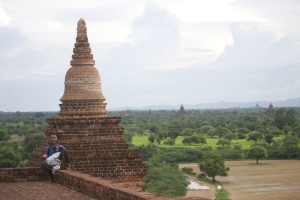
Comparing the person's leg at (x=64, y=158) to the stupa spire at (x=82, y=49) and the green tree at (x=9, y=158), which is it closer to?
the stupa spire at (x=82, y=49)

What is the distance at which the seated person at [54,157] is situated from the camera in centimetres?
1321

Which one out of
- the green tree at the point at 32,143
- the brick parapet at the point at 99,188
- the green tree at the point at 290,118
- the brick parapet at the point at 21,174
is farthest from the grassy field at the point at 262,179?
the green tree at the point at 290,118

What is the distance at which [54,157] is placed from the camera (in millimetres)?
13336

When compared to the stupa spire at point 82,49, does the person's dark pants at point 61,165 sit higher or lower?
lower

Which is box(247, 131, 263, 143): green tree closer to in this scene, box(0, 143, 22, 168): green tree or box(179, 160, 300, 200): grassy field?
box(179, 160, 300, 200): grassy field

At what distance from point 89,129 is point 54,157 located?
145 cm

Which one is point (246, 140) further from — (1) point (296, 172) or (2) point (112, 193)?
(2) point (112, 193)

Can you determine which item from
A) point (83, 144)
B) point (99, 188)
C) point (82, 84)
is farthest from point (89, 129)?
point (99, 188)

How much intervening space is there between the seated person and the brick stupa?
373mm

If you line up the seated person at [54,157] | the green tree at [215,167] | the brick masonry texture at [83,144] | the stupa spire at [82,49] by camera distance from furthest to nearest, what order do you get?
the green tree at [215,167] < the stupa spire at [82,49] < the seated person at [54,157] < the brick masonry texture at [83,144]

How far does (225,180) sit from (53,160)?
46.0 meters

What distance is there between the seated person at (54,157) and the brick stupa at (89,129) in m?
0.37

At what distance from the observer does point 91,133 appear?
47.4ft

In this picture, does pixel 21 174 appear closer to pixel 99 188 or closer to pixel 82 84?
pixel 82 84
